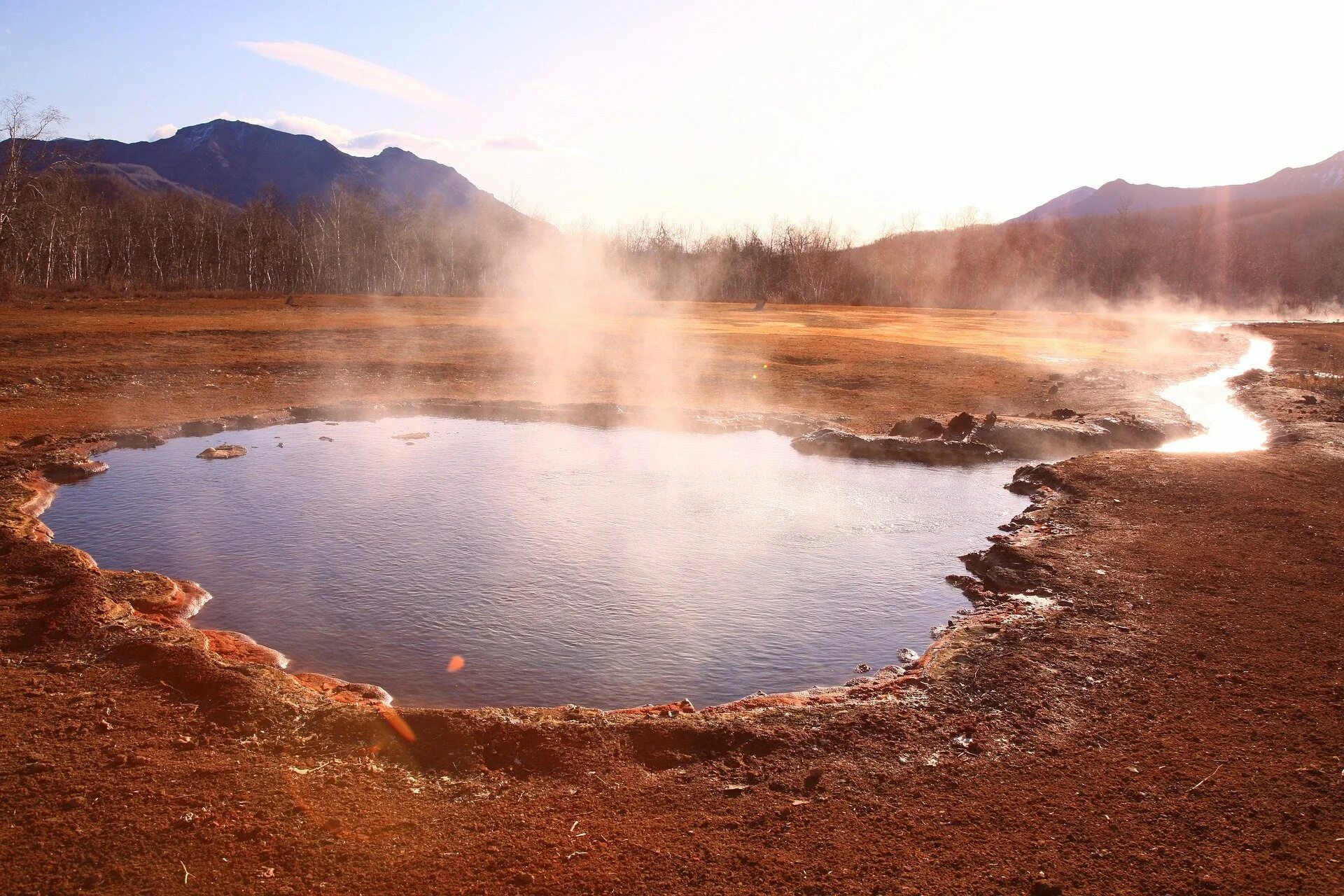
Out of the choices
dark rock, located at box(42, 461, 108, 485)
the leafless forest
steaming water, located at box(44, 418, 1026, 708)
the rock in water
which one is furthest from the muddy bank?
the leafless forest

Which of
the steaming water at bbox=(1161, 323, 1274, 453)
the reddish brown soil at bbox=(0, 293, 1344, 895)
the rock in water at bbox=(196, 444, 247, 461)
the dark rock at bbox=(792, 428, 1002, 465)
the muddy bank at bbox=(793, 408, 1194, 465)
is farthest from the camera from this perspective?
the steaming water at bbox=(1161, 323, 1274, 453)

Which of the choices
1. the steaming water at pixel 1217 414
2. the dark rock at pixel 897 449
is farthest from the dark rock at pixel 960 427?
the steaming water at pixel 1217 414

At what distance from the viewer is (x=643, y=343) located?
32375mm

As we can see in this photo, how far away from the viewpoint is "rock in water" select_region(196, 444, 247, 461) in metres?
14.1

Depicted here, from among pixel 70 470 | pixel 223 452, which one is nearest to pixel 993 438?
pixel 223 452

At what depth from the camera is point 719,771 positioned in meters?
5.30

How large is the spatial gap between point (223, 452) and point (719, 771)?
40.2 ft

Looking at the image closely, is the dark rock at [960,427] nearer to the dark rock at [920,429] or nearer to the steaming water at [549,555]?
the dark rock at [920,429]

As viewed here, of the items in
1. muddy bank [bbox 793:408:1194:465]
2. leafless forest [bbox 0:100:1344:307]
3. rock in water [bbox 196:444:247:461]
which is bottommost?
rock in water [bbox 196:444:247:461]

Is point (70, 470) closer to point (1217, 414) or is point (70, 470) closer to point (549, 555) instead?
point (549, 555)

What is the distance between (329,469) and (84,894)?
10.0 meters

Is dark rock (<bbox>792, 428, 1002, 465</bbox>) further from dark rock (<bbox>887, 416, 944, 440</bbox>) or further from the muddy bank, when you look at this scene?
dark rock (<bbox>887, 416, 944, 440</bbox>)

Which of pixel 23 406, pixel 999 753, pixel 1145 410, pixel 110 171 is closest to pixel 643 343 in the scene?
pixel 1145 410

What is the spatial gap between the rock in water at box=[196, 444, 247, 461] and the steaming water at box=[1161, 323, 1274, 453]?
1744 cm
